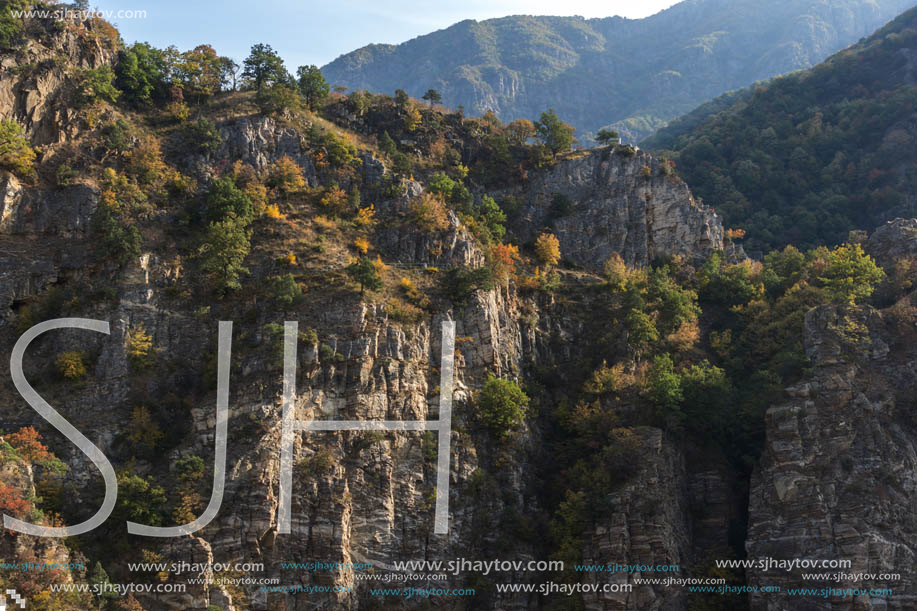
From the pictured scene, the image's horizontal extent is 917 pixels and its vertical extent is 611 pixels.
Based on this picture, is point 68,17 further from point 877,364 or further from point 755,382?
point 877,364

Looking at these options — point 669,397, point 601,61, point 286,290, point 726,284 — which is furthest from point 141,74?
point 601,61

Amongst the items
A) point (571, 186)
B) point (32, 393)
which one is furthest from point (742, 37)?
point (32, 393)

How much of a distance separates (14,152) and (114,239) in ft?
31.4

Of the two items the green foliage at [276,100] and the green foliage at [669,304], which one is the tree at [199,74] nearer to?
the green foliage at [276,100]

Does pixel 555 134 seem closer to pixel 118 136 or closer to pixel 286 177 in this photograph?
pixel 286 177

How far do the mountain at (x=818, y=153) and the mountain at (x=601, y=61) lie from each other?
199 feet

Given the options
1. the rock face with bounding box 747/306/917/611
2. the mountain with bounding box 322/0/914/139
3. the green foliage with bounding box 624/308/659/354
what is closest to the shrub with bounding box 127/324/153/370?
the green foliage with bounding box 624/308/659/354

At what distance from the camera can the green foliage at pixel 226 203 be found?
53688 millimetres

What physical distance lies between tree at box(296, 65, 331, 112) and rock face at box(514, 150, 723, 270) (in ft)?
69.0

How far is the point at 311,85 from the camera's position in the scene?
6906 cm

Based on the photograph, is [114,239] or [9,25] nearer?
[114,239]

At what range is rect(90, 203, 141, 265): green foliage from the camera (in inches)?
1940

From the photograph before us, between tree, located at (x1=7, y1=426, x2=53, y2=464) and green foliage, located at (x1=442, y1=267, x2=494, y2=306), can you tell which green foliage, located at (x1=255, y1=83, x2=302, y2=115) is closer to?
green foliage, located at (x1=442, y1=267, x2=494, y2=306)

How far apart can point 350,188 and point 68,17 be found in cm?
2498
